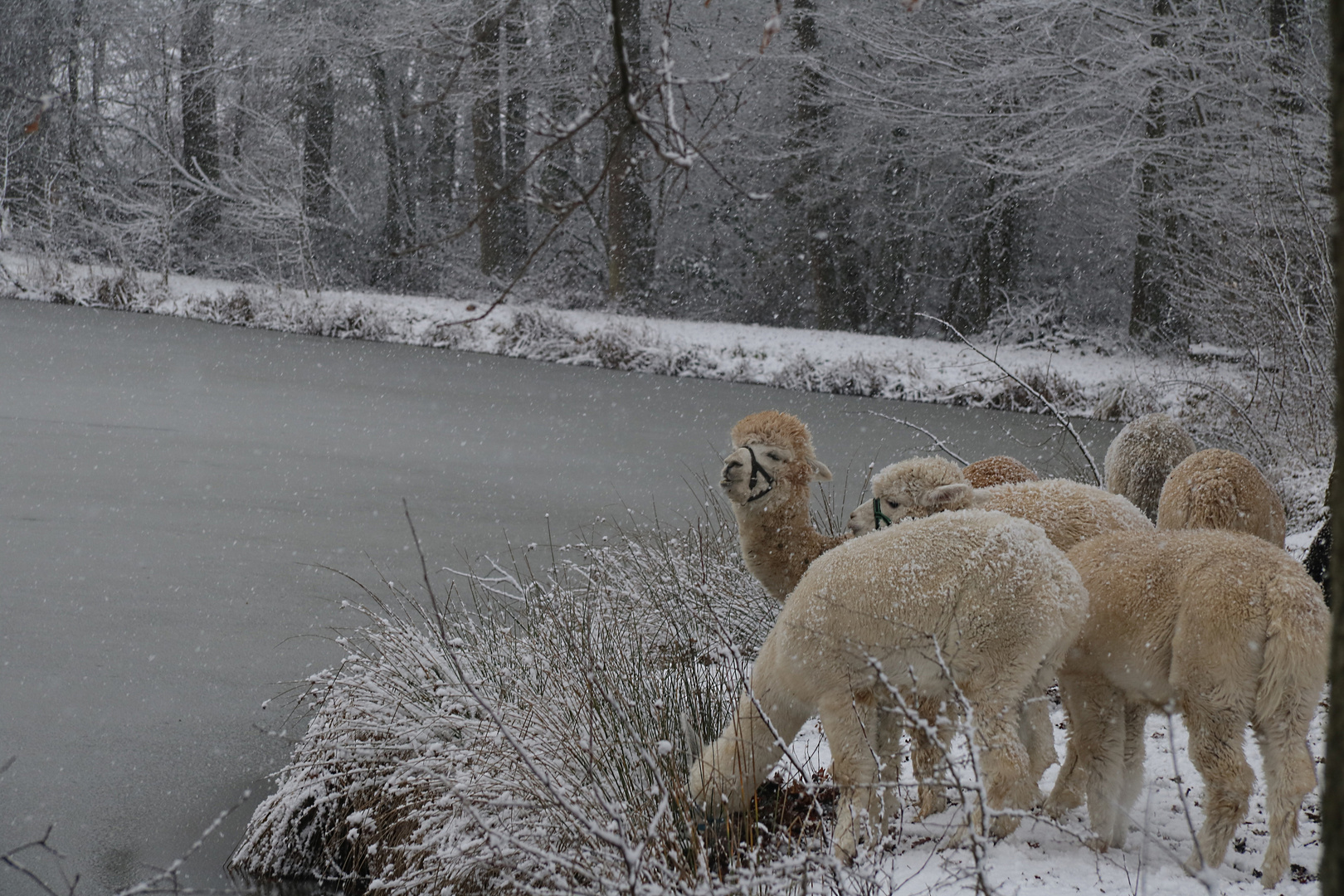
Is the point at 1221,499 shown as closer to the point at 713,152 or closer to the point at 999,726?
the point at 999,726

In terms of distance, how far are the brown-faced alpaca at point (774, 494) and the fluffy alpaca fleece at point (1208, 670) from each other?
3.68 ft

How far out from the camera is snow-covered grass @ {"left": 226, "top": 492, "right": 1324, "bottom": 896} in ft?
8.76

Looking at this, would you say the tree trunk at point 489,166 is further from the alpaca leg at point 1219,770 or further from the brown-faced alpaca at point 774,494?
the alpaca leg at point 1219,770

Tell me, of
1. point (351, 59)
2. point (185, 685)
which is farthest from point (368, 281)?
point (185, 685)

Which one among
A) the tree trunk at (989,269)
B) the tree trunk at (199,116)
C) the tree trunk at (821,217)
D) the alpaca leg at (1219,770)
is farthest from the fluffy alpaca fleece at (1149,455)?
the tree trunk at (199,116)

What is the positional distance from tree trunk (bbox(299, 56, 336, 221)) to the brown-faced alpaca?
27.7 m

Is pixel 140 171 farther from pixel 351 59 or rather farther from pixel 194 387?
pixel 194 387

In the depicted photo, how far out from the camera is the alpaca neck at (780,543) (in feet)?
13.1

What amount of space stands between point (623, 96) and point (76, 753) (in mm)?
4612

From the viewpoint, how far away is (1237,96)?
17438 millimetres

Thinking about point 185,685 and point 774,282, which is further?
point 774,282

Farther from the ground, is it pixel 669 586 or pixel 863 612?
pixel 863 612

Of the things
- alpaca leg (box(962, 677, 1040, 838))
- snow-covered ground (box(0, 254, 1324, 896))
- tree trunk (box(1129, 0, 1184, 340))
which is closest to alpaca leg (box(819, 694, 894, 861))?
alpaca leg (box(962, 677, 1040, 838))

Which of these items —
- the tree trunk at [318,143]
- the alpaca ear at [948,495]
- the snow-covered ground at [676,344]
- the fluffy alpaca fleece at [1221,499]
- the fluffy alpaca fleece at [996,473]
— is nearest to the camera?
the alpaca ear at [948,495]
